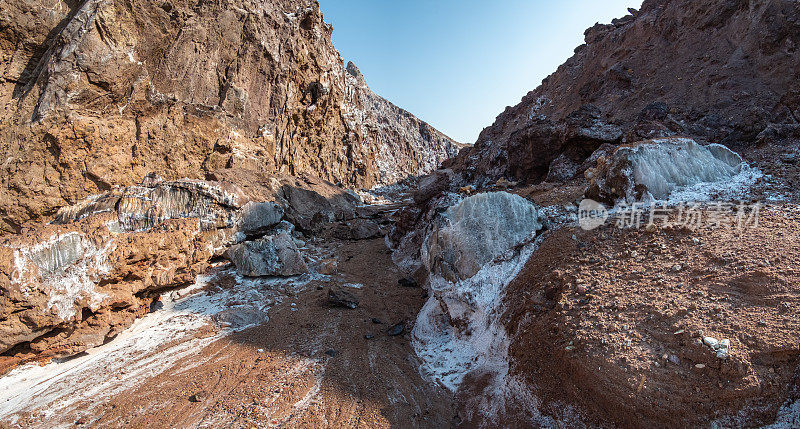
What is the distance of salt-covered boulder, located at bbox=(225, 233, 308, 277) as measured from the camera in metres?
7.96

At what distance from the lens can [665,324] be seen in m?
3.00

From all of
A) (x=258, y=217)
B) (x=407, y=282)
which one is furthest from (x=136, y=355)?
(x=258, y=217)

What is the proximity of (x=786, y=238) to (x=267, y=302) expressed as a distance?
25.3 feet

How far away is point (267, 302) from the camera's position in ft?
22.4

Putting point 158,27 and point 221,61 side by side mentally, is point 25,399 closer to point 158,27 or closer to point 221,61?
point 158,27

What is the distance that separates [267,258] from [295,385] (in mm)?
4541

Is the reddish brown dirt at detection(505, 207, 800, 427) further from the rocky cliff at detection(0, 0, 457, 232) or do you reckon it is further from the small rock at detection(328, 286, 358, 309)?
the rocky cliff at detection(0, 0, 457, 232)

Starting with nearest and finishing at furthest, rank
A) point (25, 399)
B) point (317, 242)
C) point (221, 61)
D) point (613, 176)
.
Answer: point (25, 399)
point (613, 176)
point (317, 242)
point (221, 61)

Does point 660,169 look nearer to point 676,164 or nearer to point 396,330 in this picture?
point 676,164

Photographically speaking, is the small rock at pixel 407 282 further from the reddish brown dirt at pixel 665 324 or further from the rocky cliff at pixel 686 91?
the rocky cliff at pixel 686 91

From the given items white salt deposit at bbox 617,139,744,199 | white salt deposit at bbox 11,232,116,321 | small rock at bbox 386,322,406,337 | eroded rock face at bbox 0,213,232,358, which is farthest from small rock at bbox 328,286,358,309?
white salt deposit at bbox 617,139,744,199

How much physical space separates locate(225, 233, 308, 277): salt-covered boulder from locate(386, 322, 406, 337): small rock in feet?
11.3

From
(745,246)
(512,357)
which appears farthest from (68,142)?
(745,246)

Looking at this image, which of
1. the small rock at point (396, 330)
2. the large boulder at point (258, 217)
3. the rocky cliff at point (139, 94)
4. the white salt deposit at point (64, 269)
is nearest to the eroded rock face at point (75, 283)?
the white salt deposit at point (64, 269)
